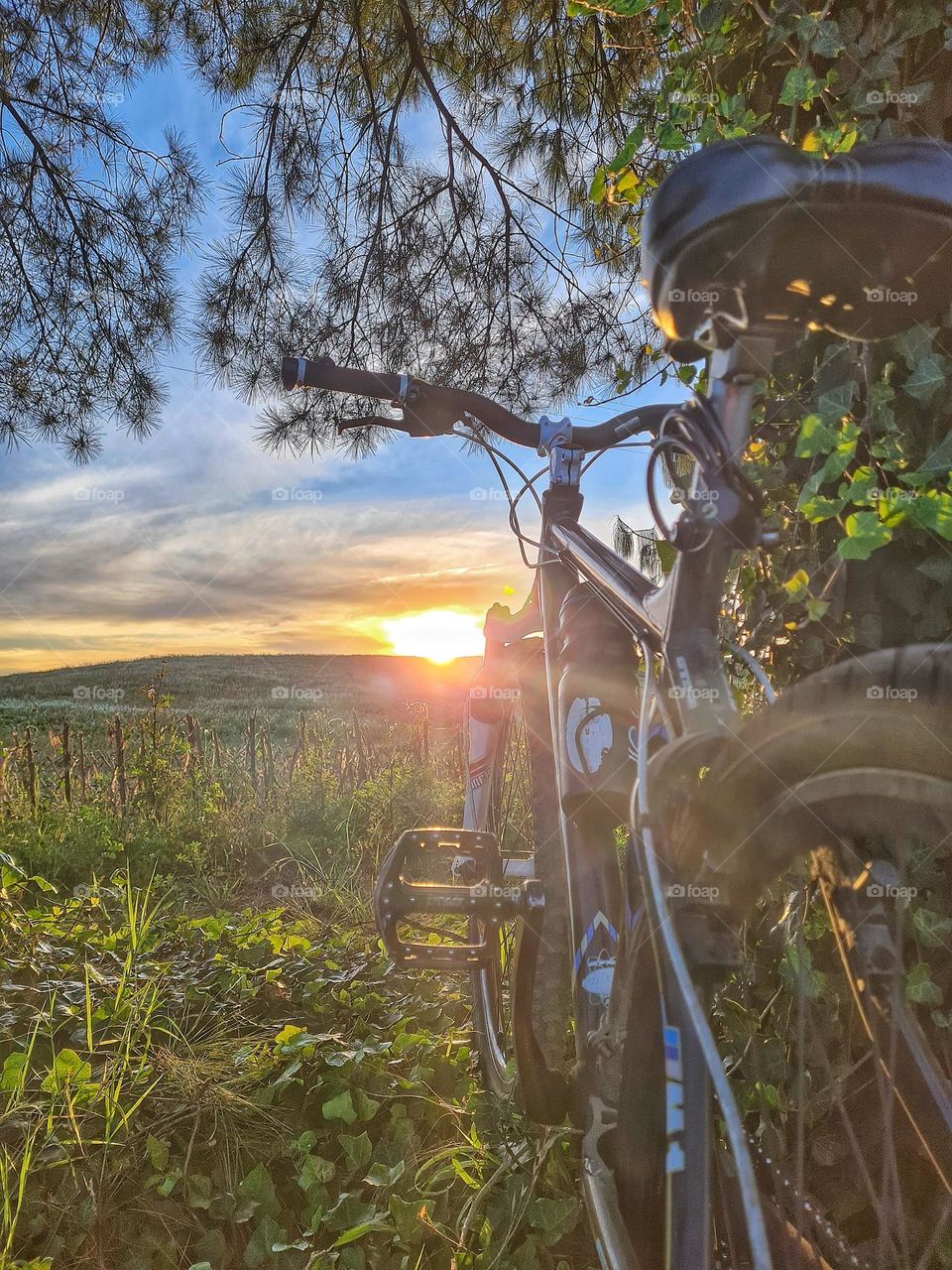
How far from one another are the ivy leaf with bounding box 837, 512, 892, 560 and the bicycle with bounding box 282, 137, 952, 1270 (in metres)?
0.24

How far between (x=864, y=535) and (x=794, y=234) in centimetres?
49

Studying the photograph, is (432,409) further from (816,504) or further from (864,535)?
(864,535)

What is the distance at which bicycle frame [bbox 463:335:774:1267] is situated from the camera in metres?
0.92

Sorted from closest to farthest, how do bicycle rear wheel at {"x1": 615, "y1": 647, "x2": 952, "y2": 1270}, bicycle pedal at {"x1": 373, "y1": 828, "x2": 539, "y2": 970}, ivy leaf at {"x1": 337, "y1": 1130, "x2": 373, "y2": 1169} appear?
bicycle rear wheel at {"x1": 615, "y1": 647, "x2": 952, "y2": 1270} < bicycle pedal at {"x1": 373, "y1": 828, "x2": 539, "y2": 970} < ivy leaf at {"x1": 337, "y1": 1130, "x2": 373, "y2": 1169}

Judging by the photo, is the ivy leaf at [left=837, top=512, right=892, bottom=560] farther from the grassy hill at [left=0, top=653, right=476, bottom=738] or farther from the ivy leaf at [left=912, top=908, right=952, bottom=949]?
the grassy hill at [left=0, top=653, right=476, bottom=738]

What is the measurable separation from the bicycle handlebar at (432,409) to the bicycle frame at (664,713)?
11cm

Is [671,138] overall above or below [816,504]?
above

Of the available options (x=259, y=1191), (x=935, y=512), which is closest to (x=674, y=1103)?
(x=935, y=512)

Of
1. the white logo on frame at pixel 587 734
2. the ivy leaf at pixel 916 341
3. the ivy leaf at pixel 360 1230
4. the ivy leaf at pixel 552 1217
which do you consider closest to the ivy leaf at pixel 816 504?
the ivy leaf at pixel 916 341

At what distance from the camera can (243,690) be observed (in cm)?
1434

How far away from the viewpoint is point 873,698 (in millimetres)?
783

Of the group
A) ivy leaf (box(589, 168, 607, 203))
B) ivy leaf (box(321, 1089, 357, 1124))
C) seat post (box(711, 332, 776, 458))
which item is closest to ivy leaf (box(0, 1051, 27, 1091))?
ivy leaf (box(321, 1089, 357, 1124))

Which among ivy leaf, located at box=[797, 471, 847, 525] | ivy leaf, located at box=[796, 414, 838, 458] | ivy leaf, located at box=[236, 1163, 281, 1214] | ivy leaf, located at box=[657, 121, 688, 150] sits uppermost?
ivy leaf, located at box=[657, 121, 688, 150]

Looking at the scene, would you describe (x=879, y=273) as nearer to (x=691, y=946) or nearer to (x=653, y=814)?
(x=653, y=814)
